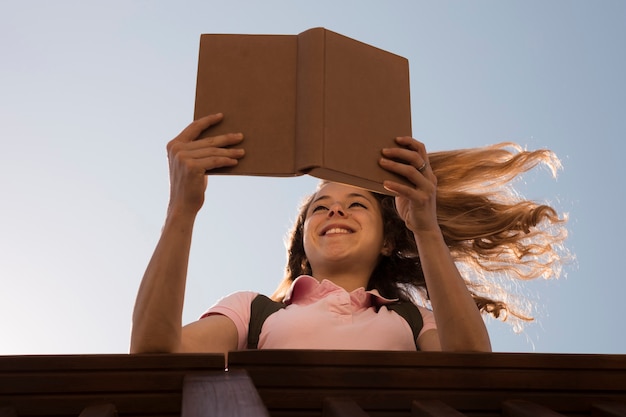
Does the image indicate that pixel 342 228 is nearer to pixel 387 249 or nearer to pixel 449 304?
pixel 387 249

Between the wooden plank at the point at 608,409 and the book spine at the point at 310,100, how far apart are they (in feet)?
2.18

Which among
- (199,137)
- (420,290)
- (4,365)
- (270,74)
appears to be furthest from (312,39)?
(420,290)

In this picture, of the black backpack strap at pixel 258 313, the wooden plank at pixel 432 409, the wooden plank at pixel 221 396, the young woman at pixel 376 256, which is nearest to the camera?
the wooden plank at pixel 221 396

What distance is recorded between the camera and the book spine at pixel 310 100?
5.04 feet

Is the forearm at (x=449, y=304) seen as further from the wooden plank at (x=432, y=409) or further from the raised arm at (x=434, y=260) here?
the wooden plank at (x=432, y=409)

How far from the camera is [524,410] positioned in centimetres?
102

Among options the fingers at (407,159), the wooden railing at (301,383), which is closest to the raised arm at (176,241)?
the fingers at (407,159)

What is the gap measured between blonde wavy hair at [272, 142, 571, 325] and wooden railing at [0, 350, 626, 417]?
146 cm

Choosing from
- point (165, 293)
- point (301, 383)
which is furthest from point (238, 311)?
point (301, 383)

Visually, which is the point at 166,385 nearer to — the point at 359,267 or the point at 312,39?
the point at 312,39

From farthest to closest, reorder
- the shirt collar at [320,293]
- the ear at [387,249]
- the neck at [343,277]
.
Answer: the ear at [387,249], the neck at [343,277], the shirt collar at [320,293]

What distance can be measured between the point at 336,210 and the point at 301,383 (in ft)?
4.57

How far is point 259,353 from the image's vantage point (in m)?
1.04

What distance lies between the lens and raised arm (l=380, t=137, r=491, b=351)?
1.69 m
